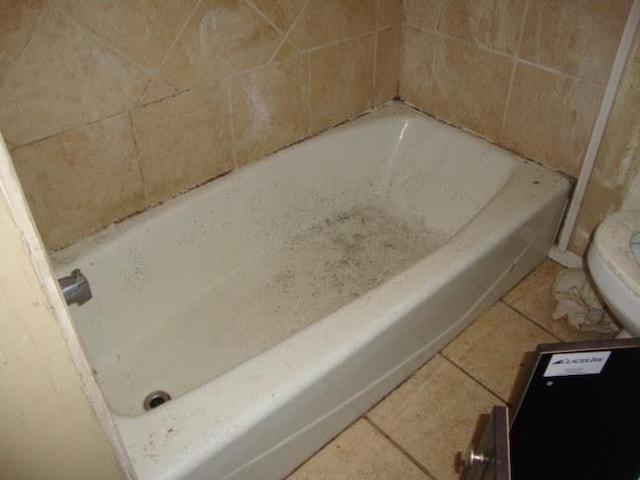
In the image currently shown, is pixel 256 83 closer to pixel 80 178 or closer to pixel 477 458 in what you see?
pixel 80 178

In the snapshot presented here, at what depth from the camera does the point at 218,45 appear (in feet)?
4.69

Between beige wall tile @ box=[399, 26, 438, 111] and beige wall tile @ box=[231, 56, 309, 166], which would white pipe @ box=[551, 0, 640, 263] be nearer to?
beige wall tile @ box=[399, 26, 438, 111]

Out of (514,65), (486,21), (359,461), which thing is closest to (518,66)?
(514,65)

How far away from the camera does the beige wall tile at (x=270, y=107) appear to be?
5.14ft

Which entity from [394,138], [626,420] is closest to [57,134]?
[394,138]

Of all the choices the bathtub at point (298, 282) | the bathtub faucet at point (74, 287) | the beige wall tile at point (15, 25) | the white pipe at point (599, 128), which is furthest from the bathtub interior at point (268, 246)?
the bathtub faucet at point (74, 287)

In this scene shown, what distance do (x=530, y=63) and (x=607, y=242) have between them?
2.03 feet

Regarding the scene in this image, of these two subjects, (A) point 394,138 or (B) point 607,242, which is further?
(A) point 394,138

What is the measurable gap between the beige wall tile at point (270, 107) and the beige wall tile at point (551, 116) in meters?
0.64

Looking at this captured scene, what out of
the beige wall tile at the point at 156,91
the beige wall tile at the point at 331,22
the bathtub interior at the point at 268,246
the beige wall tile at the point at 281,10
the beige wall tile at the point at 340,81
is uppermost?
the beige wall tile at the point at 281,10

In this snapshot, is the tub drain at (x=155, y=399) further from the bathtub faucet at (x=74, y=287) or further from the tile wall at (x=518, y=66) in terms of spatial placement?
the tile wall at (x=518, y=66)

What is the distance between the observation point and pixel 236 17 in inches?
56.1

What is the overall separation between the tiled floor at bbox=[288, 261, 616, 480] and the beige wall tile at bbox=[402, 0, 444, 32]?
0.89m

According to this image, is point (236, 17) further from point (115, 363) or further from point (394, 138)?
point (115, 363)
